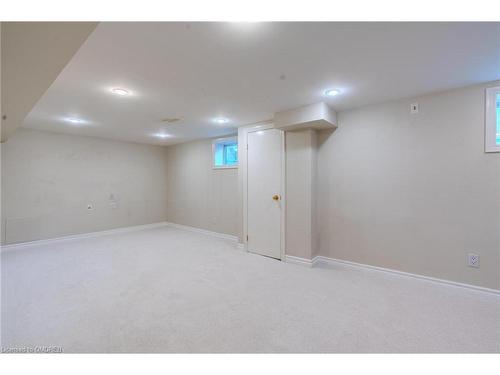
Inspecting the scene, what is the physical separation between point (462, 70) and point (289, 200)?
7.58 feet

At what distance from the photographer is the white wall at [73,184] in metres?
4.01

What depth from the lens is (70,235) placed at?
15.1ft

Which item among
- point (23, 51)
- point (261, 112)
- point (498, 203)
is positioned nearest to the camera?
point (23, 51)

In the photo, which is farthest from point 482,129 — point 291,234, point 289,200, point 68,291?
point 68,291

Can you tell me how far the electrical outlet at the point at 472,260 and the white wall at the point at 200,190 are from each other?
3.52 meters

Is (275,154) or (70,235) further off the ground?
(275,154)

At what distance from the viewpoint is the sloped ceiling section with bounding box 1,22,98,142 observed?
1.00 meters

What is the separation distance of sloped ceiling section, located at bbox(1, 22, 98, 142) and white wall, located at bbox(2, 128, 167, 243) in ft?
11.0

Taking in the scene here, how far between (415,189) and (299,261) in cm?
178

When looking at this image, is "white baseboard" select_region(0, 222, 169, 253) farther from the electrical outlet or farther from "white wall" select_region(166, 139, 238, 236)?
the electrical outlet

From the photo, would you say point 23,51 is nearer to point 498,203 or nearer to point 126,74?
point 126,74

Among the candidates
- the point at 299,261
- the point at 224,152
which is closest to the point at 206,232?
the point at 224,152

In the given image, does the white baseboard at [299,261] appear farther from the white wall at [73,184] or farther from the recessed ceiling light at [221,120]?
the white wall at [73,184]

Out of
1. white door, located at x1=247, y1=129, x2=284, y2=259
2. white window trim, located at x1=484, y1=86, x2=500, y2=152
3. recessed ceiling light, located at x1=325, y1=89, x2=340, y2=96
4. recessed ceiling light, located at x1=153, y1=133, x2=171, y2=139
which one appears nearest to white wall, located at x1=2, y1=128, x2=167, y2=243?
recessed ceiling light, located at x1=153, y1=133, x2=171, y2=139
